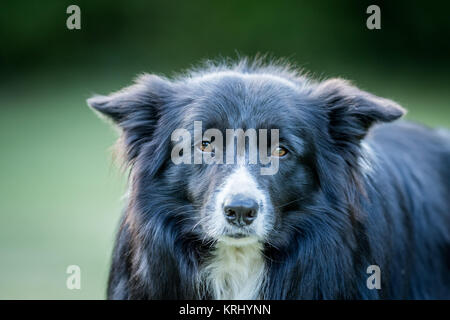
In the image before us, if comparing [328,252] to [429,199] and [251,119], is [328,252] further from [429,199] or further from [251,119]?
[429,199]

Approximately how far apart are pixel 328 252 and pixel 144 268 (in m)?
1.29

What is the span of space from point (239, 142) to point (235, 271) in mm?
934

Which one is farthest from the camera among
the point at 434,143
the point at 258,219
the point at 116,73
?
the point at 116,73

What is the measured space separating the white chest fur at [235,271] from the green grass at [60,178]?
1046 mm

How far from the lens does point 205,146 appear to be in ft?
16.4

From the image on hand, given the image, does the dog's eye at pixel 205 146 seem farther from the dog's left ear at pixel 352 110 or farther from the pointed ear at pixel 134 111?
the dog's left ear at pixel 352 110

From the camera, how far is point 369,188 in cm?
543

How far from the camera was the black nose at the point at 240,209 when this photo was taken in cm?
461

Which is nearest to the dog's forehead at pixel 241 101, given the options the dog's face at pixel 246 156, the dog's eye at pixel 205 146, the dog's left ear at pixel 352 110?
the dog's face at pixel 246 156

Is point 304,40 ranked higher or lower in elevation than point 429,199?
higher

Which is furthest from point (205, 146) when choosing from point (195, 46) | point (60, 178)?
point (195, 46)

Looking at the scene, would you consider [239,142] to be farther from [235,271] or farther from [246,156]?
[235,271]

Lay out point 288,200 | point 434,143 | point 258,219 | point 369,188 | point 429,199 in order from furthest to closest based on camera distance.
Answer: point 434,143 → point 429,199 → point 369,188 → point 288,200 → point 258,219
